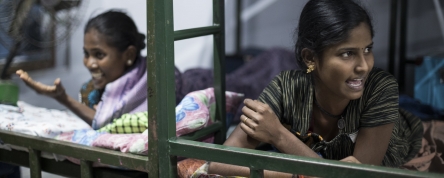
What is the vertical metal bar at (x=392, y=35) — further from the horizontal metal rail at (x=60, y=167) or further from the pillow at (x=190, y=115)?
the horizontal metal rail at (x=60, y=167)

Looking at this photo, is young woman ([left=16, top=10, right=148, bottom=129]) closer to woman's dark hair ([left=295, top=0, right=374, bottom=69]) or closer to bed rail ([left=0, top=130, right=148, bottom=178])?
bed rail ([left=0, top=130, right=148, bottom=178])

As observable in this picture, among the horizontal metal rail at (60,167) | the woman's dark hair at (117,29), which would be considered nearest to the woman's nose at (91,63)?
the woman's dark hair at (117,29)

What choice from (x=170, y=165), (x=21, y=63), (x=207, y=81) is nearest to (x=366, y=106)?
(x=170, y=165)

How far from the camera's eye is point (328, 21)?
6.06 ft

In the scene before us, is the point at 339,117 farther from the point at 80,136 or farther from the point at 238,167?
the point at 80,136

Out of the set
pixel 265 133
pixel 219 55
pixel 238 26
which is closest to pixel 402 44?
pixel 238 26

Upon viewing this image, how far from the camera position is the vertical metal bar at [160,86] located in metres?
1.83

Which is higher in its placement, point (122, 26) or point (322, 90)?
point (122, 26)

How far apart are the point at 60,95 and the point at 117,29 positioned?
43cm

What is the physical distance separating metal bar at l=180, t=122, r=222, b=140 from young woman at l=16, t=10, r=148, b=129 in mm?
433

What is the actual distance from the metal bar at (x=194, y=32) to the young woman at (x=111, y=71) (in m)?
0.56

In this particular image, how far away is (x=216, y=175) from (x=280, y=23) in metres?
3.42

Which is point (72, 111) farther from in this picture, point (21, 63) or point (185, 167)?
point (21, 63)

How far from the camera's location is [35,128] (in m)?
2.35
